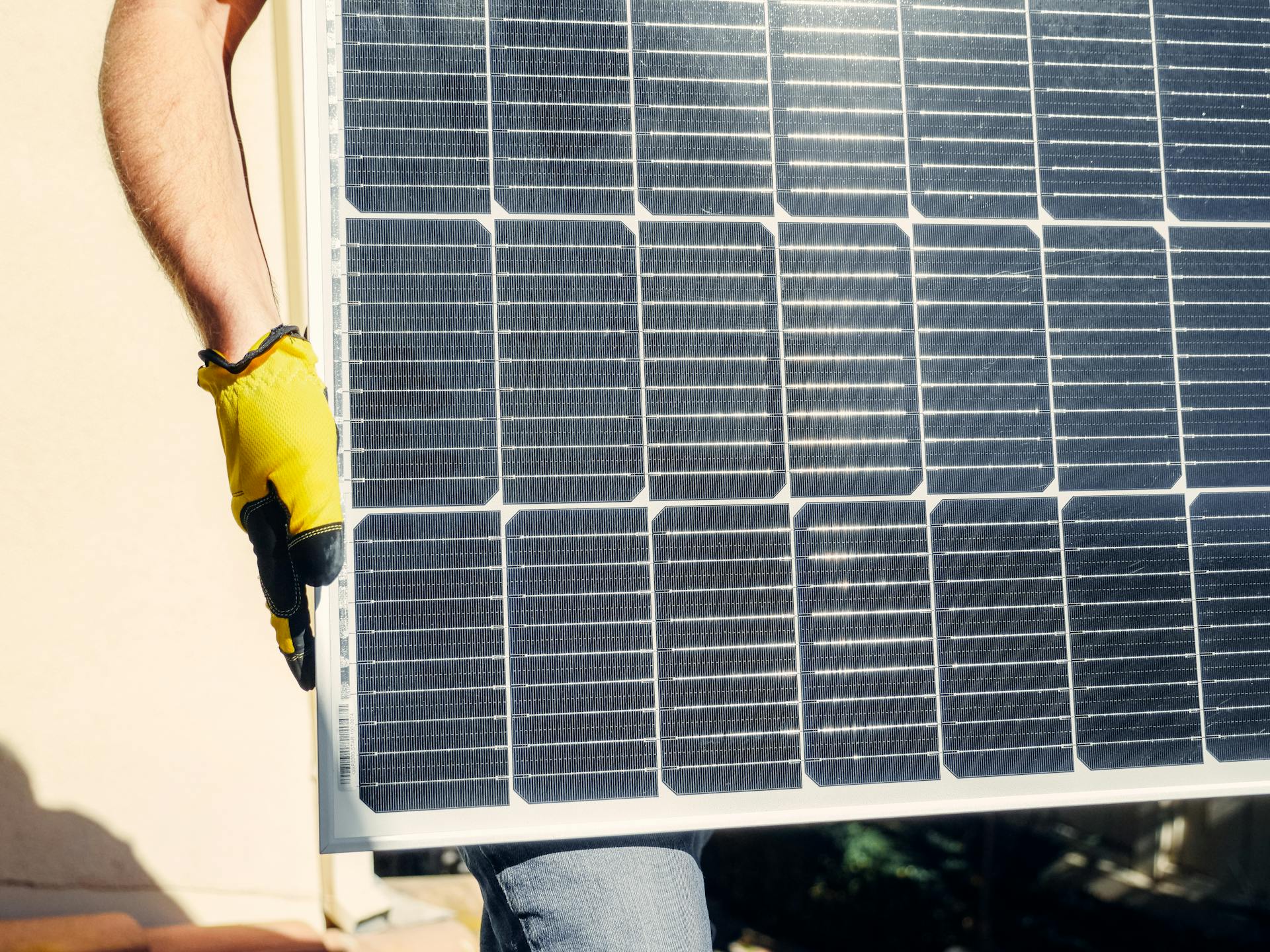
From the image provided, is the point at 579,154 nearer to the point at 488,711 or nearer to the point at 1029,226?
the point at 1029,226

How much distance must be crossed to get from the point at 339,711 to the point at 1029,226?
2.84 meters

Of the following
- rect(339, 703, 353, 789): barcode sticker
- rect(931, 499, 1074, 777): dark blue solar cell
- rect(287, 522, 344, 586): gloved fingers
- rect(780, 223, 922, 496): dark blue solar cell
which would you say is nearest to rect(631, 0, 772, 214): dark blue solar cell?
rect(780, 223, 922, 496): dark blue solar cell

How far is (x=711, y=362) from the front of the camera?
2.93 m

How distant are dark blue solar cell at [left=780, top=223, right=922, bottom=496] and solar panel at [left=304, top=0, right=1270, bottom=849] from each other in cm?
1

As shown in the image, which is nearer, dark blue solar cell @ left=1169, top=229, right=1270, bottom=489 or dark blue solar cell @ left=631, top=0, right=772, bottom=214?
dark blue solar cell @ left=631, top=0, right=772, bottom=214

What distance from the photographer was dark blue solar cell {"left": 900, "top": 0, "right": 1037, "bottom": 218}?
309cm

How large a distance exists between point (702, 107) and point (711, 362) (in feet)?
2.85

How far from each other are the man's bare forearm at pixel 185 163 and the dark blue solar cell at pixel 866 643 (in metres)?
2.05

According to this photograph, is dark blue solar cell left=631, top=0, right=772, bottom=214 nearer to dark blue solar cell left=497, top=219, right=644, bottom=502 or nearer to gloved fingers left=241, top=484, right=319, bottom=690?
dark blue solar cell left=497, top=219, right=644, bottom=502

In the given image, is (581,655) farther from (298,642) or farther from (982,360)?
(982,360)

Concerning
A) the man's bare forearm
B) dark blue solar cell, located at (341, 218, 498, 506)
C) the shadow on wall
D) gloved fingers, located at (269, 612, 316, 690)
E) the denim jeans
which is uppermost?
the man's bare forearm

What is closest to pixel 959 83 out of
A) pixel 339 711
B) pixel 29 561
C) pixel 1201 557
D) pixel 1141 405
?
pixel 1141 405

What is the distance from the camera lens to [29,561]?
13.6 feet

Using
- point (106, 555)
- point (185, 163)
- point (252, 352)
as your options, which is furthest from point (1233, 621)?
point (106, 555)
